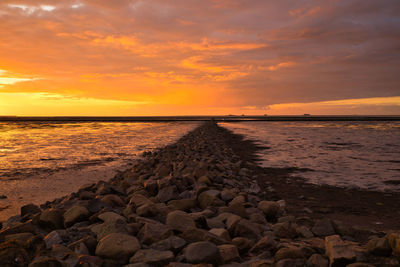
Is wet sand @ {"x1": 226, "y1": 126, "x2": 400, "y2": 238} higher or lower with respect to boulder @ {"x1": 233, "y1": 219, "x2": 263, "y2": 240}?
lower

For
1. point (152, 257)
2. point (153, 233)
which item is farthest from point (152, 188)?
point (152, 257)

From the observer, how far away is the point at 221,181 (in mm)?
7562

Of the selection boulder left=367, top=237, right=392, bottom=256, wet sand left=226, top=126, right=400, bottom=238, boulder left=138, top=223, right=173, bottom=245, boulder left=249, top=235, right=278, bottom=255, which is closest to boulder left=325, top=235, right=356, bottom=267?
boulder left=367, top=237, right=392, bottom=256

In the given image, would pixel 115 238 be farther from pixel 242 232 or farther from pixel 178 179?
pixel 178 179

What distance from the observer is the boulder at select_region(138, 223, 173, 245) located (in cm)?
326

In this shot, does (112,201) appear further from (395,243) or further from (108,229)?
(395,243)

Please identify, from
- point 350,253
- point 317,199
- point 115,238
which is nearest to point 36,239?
point 115,238

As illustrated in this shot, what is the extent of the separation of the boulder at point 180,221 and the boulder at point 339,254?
1.70 m

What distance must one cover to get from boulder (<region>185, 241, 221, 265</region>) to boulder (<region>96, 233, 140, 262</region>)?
601 millimetres

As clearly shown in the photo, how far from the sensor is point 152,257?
2865 mm

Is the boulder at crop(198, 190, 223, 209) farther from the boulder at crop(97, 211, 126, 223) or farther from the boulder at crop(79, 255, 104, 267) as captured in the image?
the boulder at crop(79, 255, 104, 267)

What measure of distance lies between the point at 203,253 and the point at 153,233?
774mm

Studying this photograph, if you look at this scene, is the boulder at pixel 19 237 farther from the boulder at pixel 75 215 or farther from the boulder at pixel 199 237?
the boulder at pixel 199 237

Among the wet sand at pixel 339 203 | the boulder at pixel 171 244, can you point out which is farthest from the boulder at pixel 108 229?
the wet sand at pixel 339 203
